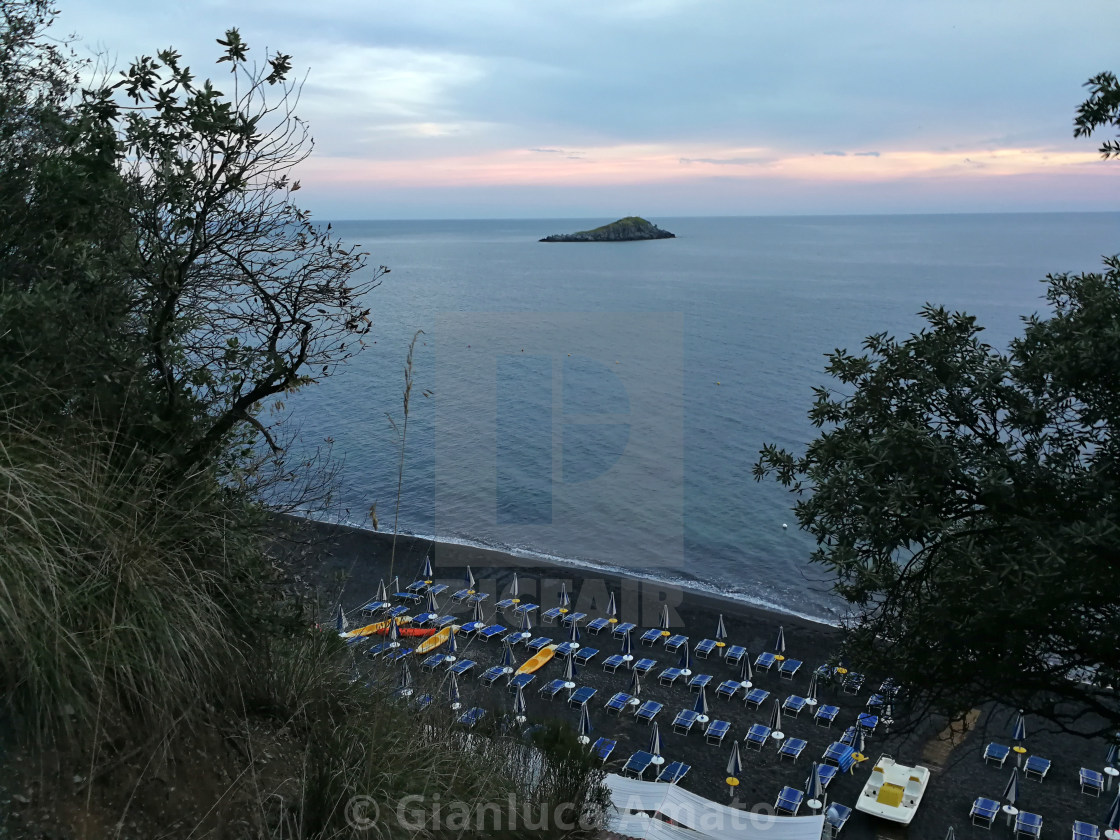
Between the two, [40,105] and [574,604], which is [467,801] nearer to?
[40,105]

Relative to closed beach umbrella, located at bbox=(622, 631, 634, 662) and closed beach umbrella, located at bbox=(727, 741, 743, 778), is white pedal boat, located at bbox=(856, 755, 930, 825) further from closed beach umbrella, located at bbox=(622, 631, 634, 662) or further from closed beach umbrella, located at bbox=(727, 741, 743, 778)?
closed beach umbrella, located at bbox=(622, 631, 634, 662)

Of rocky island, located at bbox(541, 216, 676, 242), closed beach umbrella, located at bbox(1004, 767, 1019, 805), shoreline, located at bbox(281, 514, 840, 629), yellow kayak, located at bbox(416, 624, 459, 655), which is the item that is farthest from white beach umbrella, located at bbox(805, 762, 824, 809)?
rocky island, located at bbox(541, 216, 676, 242)

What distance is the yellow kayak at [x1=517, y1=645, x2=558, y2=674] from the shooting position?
17527 mm

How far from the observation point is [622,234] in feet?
607

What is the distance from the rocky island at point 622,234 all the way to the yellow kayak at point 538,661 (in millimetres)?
168493

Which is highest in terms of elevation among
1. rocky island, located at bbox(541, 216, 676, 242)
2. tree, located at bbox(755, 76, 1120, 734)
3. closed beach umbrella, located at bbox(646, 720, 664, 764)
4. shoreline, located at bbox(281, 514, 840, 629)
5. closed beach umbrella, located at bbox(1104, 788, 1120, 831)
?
rocky island, located at bbox(541, 216, 676, 242)

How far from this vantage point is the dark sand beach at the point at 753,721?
1338cm

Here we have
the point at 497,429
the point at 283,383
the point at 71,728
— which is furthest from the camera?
the point at 497,429

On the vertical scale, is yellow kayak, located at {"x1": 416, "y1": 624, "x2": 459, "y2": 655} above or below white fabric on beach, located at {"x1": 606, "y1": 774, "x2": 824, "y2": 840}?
below

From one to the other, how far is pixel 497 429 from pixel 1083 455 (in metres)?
35.3

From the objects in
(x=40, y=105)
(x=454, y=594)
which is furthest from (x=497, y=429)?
(x=40, y=105)

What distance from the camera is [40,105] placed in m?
5.44

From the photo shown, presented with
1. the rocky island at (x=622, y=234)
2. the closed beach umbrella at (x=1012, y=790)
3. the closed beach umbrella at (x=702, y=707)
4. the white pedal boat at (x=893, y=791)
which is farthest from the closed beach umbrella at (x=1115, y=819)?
the rocky island at (x=622, y=234)

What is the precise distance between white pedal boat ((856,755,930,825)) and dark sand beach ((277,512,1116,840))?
1.07ft
